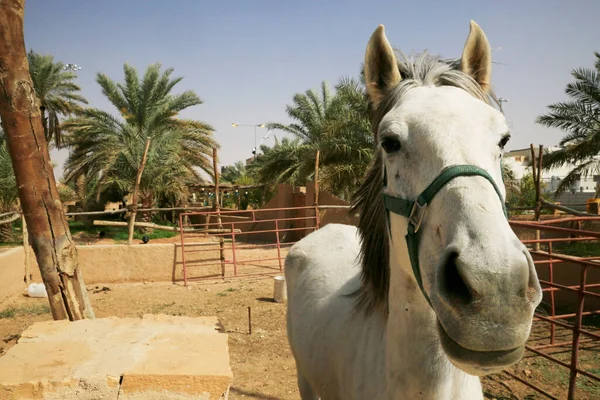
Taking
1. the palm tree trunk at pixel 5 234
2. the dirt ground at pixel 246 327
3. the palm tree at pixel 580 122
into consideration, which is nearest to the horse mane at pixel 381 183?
the dirt ground at pixel 246 327

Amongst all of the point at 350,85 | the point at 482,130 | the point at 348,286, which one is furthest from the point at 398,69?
the point at 350,85

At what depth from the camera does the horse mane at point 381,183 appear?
1.57 metres

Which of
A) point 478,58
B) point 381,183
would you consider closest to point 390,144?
point 381,183

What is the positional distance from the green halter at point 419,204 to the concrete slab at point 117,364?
3.20 feet

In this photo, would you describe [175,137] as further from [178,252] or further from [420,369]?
[420,369]

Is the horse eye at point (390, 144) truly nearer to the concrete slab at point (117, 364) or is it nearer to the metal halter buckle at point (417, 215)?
the metal halter buckle at point (417, 215)

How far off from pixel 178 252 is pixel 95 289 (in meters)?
1.79

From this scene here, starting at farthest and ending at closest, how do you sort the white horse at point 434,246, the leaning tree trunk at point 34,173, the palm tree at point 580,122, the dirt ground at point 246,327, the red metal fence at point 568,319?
the palm tree at point 580,122
the dirt ground at point 246,327
the red metal fence at point 568,319
the leaning tree trunk at point 34,173
the white horse at point 434,246

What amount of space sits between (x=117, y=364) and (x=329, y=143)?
1256cm

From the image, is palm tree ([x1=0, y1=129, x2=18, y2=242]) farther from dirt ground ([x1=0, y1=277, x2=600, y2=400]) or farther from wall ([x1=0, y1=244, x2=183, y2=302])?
dirt ground ([x1=0, y1=277, x2=600, y2=400])

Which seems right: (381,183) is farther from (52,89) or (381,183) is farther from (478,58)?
(52,89)

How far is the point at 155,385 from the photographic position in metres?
1.71

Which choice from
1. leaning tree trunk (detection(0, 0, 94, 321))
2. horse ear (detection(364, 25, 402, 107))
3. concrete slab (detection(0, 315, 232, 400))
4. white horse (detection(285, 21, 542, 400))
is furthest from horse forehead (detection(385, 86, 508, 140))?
leaning tree trunk (detection(0, 0, 94, 321))

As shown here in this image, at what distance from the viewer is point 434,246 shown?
1.15m
